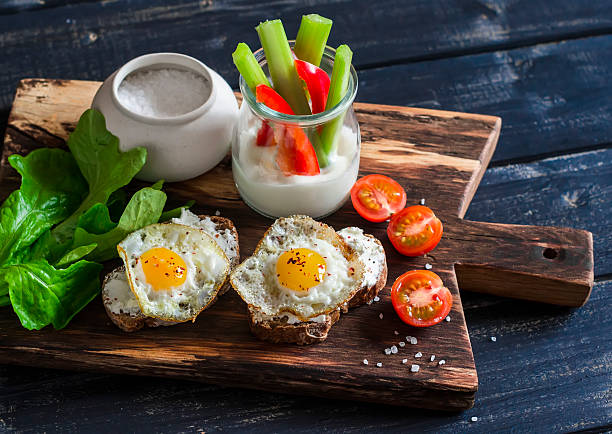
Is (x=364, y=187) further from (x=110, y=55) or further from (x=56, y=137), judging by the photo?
(x=110, y=55)

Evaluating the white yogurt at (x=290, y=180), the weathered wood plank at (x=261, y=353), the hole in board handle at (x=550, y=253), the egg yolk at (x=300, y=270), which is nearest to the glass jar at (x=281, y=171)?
the white yogurt at (x=290, y=180)

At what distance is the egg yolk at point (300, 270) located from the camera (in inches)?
104

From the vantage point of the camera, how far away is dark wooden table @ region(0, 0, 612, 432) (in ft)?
9.11

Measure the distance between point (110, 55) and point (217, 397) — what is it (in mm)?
1954

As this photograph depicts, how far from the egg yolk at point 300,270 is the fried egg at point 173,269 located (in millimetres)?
221

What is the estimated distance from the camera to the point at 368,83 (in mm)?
3824

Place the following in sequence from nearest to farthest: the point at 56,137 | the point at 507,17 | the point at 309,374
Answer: the point at 309,374 → the point at 56,137 → the point at 507,17

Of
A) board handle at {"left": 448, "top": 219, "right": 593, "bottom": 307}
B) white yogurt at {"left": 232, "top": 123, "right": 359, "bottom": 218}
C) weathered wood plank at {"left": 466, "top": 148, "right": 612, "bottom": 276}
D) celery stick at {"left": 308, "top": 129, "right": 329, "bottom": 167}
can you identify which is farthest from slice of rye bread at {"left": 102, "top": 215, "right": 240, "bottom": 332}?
weathered wood plank at {"left": 466, "top": 148, "right": 612, "bottom": 276}

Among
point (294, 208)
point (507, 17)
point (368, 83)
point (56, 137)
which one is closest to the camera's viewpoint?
point (294, 208)

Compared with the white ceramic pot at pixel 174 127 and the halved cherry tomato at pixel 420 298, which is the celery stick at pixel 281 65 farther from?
the halved cherry tomato at pixel 420 298

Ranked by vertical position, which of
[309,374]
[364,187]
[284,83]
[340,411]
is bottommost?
[340,411]

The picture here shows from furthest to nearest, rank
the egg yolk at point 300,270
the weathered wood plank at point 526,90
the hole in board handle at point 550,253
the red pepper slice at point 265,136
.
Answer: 1. the weathered wood plank at point 526,90
2. the hole in board handle at point 550,253
3. the red pepper slice at point 265,136
4. the egg yolk at point 300,270

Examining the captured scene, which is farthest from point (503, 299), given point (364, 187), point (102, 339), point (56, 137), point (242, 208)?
point (56, 137)

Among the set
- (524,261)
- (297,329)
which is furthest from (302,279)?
(524,261)
